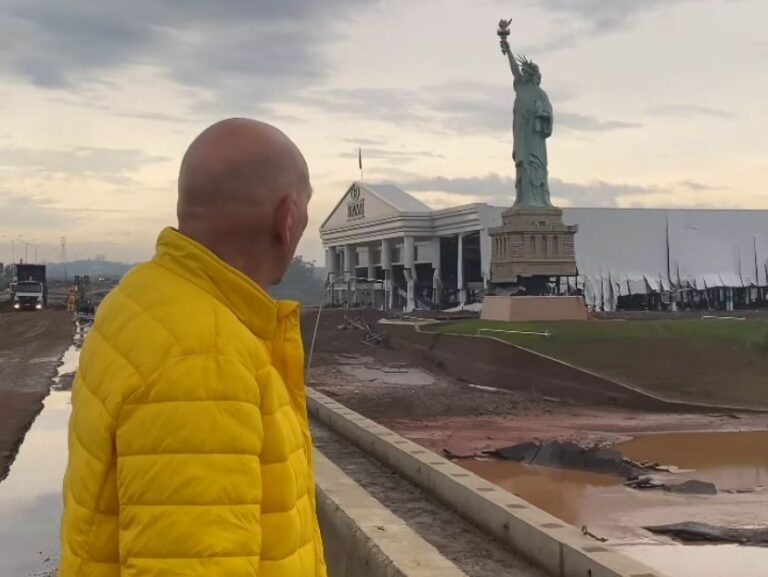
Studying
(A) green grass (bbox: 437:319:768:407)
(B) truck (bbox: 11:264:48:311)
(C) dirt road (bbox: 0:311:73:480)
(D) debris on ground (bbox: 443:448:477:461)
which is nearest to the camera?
(C) dirt road (bbox: 0:311:73:480)

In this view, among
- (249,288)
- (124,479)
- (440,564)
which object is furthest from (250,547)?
(440,564)

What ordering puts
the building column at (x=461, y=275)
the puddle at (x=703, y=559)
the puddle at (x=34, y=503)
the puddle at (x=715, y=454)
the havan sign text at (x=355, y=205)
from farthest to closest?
the havan sign text at (x=355, y=205) < the building column at (x=461, y=275) < the puddle at (x=715, y=454) < the puddle at (x=703, y=559) < the puddle at (x=34, y=503)

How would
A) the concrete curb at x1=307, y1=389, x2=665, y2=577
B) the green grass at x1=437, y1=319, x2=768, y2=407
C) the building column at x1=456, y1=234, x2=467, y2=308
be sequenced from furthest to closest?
the building column at x1=456, y1=234, x2=467, y2=308, the green grass at x1=437, y1=319, x2=768, y2=407, the concrete curb at x1=307, y1=389, x2=665, y2=577

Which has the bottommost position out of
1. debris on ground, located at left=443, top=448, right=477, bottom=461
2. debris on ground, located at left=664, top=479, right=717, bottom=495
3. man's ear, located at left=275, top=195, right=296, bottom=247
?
debris on ground, located at left=664, top=479, right=717, bottom=495

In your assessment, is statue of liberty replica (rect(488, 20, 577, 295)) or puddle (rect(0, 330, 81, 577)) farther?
statue of liberty replica (rect(488, 20, 577, 295))

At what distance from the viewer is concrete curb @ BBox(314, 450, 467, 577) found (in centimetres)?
505

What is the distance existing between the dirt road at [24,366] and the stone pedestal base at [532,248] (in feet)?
55.6

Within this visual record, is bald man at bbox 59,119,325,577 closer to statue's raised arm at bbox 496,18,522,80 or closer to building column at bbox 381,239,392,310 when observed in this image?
statue's raised arm at bbox 496,18,522,80

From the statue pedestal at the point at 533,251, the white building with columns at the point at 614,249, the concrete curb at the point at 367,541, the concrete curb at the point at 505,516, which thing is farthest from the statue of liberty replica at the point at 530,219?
the concrete curb at the point at 367,541

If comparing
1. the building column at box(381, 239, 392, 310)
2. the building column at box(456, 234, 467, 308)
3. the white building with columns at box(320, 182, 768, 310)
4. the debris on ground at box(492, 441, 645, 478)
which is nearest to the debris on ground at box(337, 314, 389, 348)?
the white building with columns at box(320, 182, 768, 310)

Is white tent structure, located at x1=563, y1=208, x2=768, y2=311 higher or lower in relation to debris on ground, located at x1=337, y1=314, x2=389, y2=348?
higher

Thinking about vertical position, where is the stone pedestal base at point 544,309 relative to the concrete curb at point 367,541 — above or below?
above

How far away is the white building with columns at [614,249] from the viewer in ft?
190

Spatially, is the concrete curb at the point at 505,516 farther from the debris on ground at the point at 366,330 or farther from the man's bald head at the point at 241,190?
the debris on ground at the point at 366,330
